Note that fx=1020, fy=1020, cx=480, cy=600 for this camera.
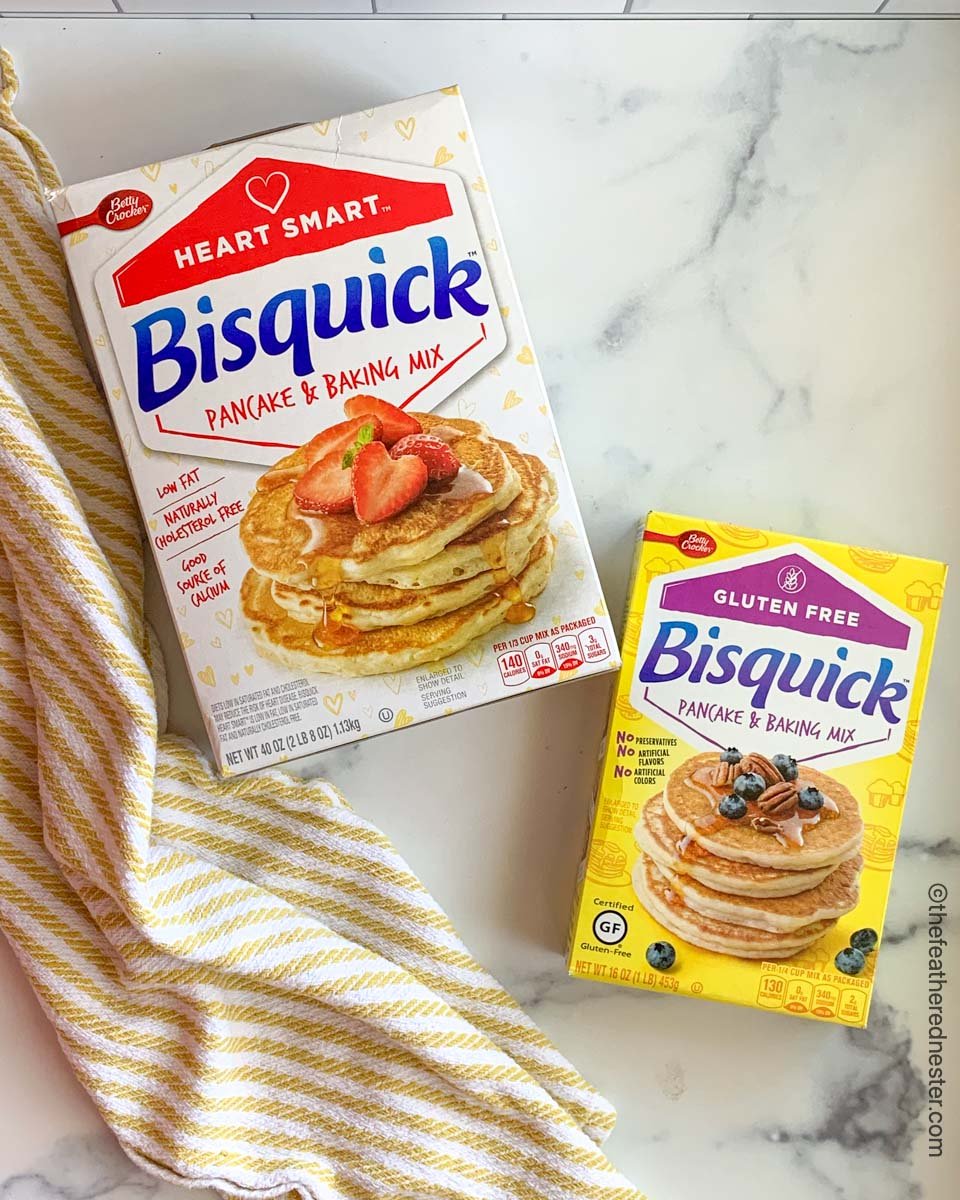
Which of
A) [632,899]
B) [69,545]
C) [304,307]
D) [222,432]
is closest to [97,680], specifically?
[69,545]

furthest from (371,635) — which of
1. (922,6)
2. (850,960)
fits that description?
(922,6)

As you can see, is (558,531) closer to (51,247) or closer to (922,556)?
(922,556)

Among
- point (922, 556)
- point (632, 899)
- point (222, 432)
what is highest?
point (222, 432)

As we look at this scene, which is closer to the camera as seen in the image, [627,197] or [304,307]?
[304,307]

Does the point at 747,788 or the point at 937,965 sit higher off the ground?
the point at 747,788

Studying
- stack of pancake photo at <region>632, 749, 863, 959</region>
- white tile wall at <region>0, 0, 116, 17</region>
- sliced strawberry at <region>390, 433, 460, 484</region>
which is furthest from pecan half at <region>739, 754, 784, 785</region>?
white tile wall at <region>0, 0, 116, 17</region>

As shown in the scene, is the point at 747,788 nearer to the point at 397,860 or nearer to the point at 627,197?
the point at 397,860

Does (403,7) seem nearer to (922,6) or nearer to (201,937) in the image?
(922,6)
